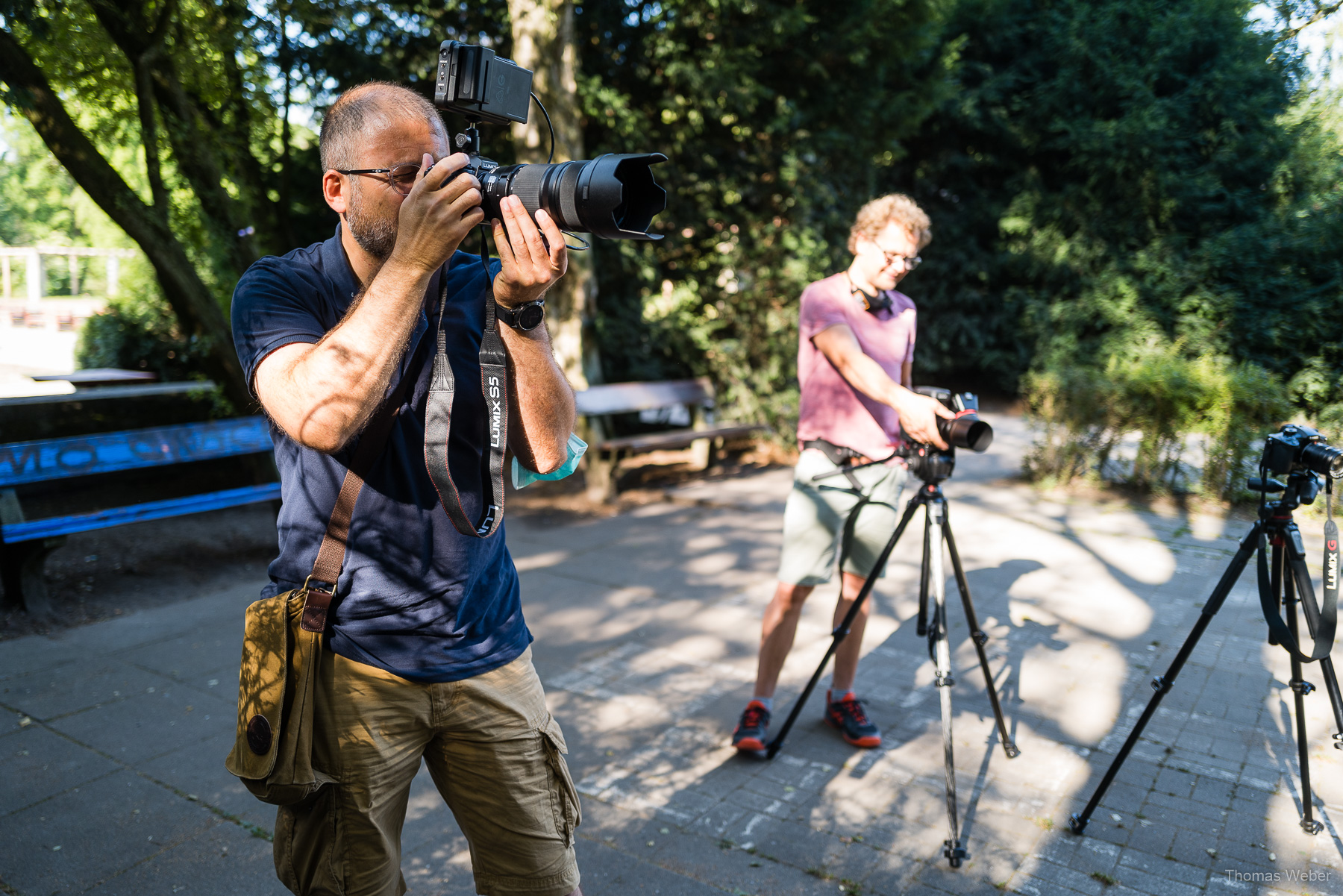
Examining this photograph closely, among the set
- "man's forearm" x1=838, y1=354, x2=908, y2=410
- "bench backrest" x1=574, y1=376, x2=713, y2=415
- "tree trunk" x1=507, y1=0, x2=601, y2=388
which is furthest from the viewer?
"bench backrest" x1=574, y1=376, x2=713, y2=415

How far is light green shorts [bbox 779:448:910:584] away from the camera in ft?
11.2

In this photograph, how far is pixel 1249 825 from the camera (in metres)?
2.90

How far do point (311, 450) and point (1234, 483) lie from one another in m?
7.39

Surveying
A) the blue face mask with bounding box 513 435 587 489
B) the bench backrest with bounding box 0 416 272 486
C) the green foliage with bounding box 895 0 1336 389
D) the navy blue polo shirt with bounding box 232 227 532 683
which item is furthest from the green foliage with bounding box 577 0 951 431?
the navy blue polo shirt with bounding box 232 227 532 683

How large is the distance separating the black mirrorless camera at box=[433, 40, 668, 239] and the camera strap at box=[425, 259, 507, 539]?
0.22 m

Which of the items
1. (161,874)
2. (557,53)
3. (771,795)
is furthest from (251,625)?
(557,53)

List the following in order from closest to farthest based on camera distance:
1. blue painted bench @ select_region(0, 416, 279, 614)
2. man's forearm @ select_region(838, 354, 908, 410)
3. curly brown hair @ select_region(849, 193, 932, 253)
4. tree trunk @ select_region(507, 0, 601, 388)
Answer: man's forearm @ select_region(838, 354, 908, 410) → curly brown hair @ select_region(849, 193, 932, 253) → blue painted bench @ select_region(0, 416, 279, 614) → tree trunk @ select_region(507, 0, 601, 388)

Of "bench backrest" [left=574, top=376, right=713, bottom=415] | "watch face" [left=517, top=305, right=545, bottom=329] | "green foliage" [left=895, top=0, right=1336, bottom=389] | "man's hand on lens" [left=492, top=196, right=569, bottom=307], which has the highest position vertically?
"green foliage" [left=895, top=0, right=1336, bottom=389]

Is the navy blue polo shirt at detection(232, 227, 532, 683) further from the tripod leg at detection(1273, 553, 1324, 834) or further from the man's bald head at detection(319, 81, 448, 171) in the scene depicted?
the tripod leg at detection(1273, 553, 1324, 834)

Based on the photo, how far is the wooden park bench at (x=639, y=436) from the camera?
784cm

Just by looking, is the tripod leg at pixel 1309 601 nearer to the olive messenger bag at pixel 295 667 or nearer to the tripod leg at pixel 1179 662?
the tripod leg at pixel 1179 662

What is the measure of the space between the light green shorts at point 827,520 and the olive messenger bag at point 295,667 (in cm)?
204

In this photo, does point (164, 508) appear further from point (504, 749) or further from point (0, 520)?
point (504, 749)

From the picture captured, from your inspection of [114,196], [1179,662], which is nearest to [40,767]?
[1179,662]
